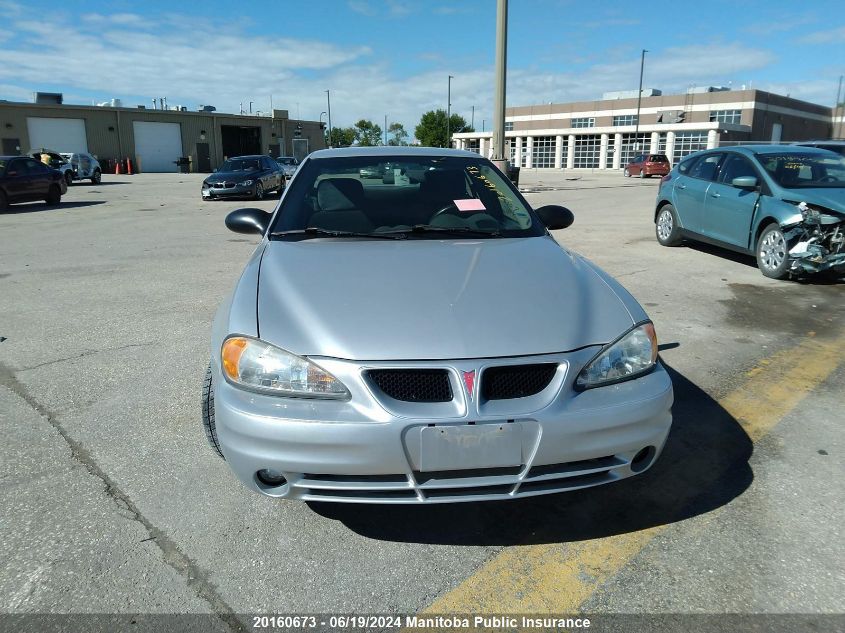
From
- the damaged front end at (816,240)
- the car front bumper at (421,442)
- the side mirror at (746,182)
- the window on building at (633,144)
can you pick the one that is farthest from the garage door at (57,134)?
the car front bumper at (421,442)

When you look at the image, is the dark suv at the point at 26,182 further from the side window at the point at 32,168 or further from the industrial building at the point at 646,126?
the industrial building at the point at 646,126

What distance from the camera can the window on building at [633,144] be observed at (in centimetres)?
6397

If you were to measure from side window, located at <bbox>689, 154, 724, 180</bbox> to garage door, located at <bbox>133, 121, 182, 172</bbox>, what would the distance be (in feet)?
166

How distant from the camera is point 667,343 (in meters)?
5.05

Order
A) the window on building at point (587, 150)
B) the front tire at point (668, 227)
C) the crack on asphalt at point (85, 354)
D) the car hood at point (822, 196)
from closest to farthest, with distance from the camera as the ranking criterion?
the crack on asphalt at point (85, 354) → the car hood at point (822, 196) → the front tire at point (668, 227) → the window on building at point (587, 150)

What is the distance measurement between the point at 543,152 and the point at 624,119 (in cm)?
1019

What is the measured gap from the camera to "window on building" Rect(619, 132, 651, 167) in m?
64.0

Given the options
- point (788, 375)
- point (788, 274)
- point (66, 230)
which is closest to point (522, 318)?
point (788, 375)

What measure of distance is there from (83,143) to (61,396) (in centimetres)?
5322

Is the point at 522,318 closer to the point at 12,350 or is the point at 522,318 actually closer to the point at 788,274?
the point at 12,350

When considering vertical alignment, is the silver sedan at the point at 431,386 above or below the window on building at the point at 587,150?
below

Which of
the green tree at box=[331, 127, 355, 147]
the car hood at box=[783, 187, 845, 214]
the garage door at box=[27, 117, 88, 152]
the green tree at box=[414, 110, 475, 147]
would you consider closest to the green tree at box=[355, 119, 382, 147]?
the green tree at box=[331, 127, 355, 147]

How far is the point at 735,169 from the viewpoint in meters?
8.42

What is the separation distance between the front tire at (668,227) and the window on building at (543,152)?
67.8 metres
